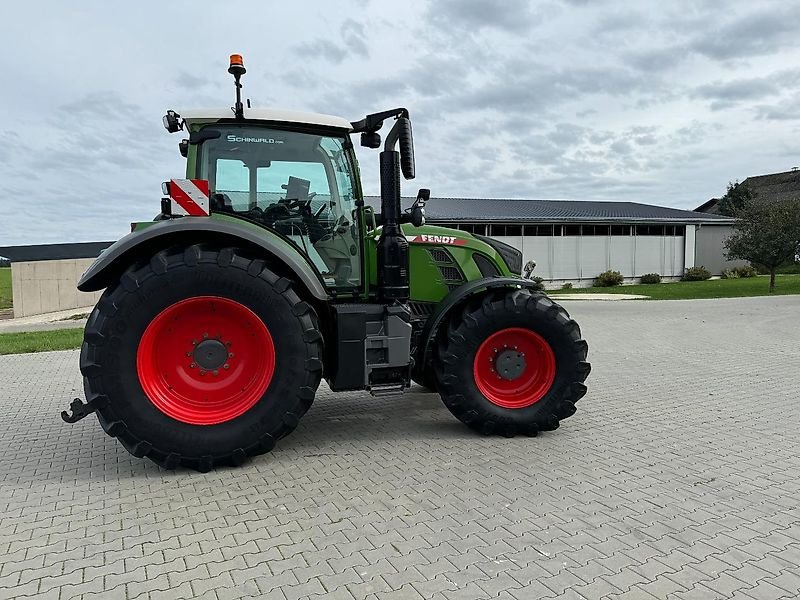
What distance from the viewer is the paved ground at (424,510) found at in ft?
9.31

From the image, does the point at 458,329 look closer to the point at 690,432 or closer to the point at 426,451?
the point at 426,451

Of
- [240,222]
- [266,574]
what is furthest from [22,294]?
[266,574]

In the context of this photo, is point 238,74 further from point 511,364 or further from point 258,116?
point 511,364

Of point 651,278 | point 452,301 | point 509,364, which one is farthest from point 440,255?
point 651,278

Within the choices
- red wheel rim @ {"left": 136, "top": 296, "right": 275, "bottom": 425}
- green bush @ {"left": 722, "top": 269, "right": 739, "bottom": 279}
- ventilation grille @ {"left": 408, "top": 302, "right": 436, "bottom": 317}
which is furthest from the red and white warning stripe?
green bush @ {"left": 722, "top": 269, "right": 739, "bottom": 279}

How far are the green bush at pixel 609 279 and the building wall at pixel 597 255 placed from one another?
671 millimetres

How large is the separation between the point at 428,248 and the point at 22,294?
61.7 feet

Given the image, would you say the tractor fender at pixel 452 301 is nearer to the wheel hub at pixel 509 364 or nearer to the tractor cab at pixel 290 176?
the wheel hub at pixel 509 364

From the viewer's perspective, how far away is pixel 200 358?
434 centimetres

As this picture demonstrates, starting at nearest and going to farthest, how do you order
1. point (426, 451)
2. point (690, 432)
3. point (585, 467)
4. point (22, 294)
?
1. point (585, 467)
2. point (426, 451)
3. point (690, 432)
4. point (22, 294)

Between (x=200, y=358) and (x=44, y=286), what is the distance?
19.1 metres

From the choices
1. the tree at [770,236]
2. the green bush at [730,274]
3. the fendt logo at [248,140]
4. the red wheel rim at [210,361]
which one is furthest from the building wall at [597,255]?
the red wheel rim at [210,361]

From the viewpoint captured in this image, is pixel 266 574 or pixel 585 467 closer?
pixel 266 574

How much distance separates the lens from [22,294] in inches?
767
